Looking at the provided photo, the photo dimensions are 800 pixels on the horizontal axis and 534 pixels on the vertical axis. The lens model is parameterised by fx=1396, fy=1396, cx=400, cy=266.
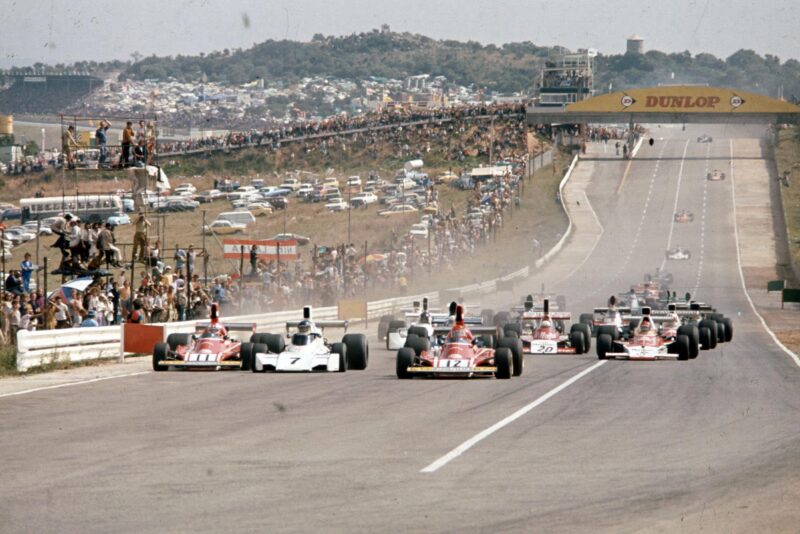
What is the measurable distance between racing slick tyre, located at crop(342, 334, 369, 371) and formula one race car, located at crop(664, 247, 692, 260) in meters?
60.1

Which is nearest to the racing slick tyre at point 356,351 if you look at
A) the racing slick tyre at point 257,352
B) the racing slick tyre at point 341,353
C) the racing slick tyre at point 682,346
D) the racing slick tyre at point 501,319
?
the racing slick tyre at point 341,353

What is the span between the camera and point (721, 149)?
441ft

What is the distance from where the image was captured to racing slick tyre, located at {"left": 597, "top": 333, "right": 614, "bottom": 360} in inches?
1225

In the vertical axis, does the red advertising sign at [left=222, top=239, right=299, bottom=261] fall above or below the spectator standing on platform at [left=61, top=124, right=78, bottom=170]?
below

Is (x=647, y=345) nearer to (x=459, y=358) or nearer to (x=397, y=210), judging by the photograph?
(x=459, y=358)

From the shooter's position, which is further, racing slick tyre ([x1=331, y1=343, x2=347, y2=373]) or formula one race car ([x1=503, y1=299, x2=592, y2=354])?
formula one race car ([x1=503, y1=299, x2=592, y2=354])

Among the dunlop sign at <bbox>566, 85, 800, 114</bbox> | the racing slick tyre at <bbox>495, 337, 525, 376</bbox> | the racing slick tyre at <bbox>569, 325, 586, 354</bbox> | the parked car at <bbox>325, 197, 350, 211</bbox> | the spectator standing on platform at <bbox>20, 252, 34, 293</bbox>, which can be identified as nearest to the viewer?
the racing slick tyre at <bbox>495, 337, 525, 376</bbox>

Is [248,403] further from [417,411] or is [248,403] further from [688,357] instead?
[688,357]

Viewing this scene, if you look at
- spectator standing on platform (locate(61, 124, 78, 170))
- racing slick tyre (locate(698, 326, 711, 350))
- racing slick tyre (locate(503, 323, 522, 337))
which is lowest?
racing slick tyre (locate(698, 326, 711, 350))

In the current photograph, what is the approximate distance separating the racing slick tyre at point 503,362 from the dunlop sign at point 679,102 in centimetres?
9967

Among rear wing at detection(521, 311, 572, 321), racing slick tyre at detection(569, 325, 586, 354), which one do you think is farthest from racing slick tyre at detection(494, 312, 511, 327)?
racing slick tyre at detection(569, 325, 586, 354)

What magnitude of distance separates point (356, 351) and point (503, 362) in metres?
3.42

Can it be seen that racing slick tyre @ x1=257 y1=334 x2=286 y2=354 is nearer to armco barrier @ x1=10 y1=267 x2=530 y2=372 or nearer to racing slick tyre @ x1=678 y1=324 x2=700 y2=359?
armco barrier @ x1=10 y1=267 x2=530 y2=372

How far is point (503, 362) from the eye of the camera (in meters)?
25.2
